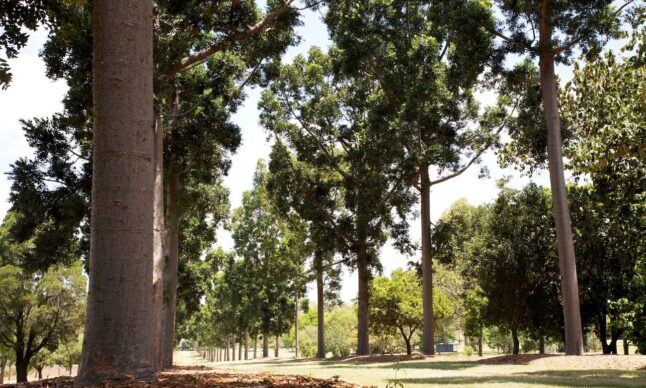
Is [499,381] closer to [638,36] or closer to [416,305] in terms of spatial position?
[638,36]

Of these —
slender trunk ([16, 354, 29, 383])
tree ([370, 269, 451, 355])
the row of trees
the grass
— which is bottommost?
slender trunk ([16, 354, 29, 383])

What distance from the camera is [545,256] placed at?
25.7 m

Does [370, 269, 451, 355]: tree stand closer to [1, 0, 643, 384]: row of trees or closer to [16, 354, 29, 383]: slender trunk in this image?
[1, 0, 643, 384]: row of trees

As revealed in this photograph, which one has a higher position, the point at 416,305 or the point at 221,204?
the point at 221,204

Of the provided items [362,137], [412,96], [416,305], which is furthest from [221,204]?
[416,305]

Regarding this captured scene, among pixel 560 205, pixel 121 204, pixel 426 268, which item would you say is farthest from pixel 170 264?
pixel 121 204

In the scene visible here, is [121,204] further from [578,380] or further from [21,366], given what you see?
[21,366]

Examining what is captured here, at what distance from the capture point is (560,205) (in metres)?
16.3

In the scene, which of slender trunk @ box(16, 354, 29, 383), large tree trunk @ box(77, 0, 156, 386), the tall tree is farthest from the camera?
slender trunk @ box(16, 354, 29, 383)

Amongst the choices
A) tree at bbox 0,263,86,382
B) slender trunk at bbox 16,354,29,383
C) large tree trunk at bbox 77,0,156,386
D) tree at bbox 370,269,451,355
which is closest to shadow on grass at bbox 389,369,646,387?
large tree trunk at bbox 77,0,156,386

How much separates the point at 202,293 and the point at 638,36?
2198 cm

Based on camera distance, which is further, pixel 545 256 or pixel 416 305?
pixel 416 305

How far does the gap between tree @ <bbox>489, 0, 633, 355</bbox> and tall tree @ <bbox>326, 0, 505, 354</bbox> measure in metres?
3.16

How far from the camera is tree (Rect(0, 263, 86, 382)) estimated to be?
30516 mm
